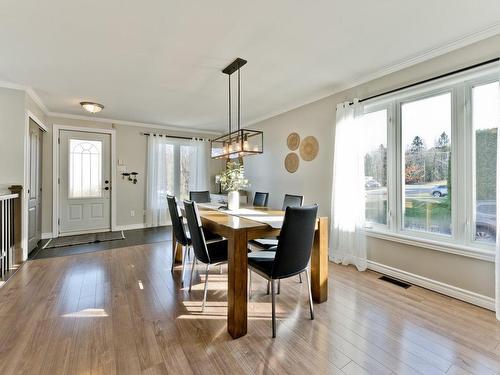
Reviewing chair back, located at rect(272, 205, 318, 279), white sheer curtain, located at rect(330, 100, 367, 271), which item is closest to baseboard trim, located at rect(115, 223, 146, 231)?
white sheer curtain, located at rect(330, 100, 367, 271)

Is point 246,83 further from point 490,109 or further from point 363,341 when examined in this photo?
point 363,341

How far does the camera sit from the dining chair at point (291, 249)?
70.4 inches

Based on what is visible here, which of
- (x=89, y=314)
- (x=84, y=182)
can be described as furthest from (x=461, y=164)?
(x=84, y=182)

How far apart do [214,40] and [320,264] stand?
7.60 feet

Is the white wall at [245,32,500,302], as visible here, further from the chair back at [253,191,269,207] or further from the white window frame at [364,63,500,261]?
the chair back at [253,191,269,207]

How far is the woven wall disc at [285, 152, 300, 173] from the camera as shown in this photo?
4.25 meters

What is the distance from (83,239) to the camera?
4.56m

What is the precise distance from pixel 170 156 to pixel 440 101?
5.19 m

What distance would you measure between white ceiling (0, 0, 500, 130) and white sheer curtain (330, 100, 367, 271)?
1.92 feet

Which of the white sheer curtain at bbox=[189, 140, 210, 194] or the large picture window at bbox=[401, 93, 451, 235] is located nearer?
the large picture window at bbox=[401, 93, 451, 235]

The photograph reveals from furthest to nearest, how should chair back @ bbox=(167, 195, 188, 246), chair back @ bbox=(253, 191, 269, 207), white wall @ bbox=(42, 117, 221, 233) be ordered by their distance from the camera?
1. white wall @ bbox=(42, 117, 221, 233)
2. chair back @ bbox=(253, 191, 269, 207)
3. chair back @ bbox=(167, 195, 188, 246)

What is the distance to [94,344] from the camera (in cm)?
168

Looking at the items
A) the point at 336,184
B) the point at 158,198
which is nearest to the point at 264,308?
the point at 336,184

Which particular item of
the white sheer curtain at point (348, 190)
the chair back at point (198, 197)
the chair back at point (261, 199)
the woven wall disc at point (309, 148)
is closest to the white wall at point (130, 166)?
the chair back at point (198, 197)
